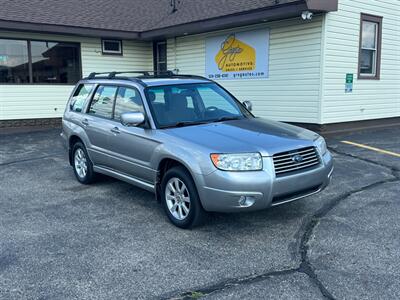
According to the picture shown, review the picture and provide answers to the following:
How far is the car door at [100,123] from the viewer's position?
243 inches

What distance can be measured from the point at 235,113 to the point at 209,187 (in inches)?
69.7

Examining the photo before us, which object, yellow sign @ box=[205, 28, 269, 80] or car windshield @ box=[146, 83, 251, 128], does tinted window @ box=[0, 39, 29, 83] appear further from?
car windshield @ box=[146, 83, 251, 128]

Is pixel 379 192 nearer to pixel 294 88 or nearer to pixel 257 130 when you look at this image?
pixel 257 130

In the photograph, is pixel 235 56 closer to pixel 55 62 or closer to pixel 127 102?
pixel 55 62

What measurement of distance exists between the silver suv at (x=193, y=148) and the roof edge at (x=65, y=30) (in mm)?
6991

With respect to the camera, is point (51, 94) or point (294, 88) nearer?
point (294, 88)

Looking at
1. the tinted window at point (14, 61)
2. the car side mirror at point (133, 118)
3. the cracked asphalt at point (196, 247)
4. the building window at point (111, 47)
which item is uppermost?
the building window at point (111, 47)

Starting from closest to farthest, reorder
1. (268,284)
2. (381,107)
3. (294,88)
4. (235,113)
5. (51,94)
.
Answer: (268,284), (235,113), (294,88), (381,107), (51,94)

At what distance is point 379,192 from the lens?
614 centimetres

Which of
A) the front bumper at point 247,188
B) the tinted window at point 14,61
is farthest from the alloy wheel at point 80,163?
the tinted window at point 14,61

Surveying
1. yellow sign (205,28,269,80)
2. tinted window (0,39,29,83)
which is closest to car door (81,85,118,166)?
yellow sign (205,28,269,80)

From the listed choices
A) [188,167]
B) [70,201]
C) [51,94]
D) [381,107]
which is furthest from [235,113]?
[51,94]

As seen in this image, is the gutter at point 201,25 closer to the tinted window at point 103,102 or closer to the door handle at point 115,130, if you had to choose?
the tinted window at point 103,102

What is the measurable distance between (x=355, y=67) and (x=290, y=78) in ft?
5.90
